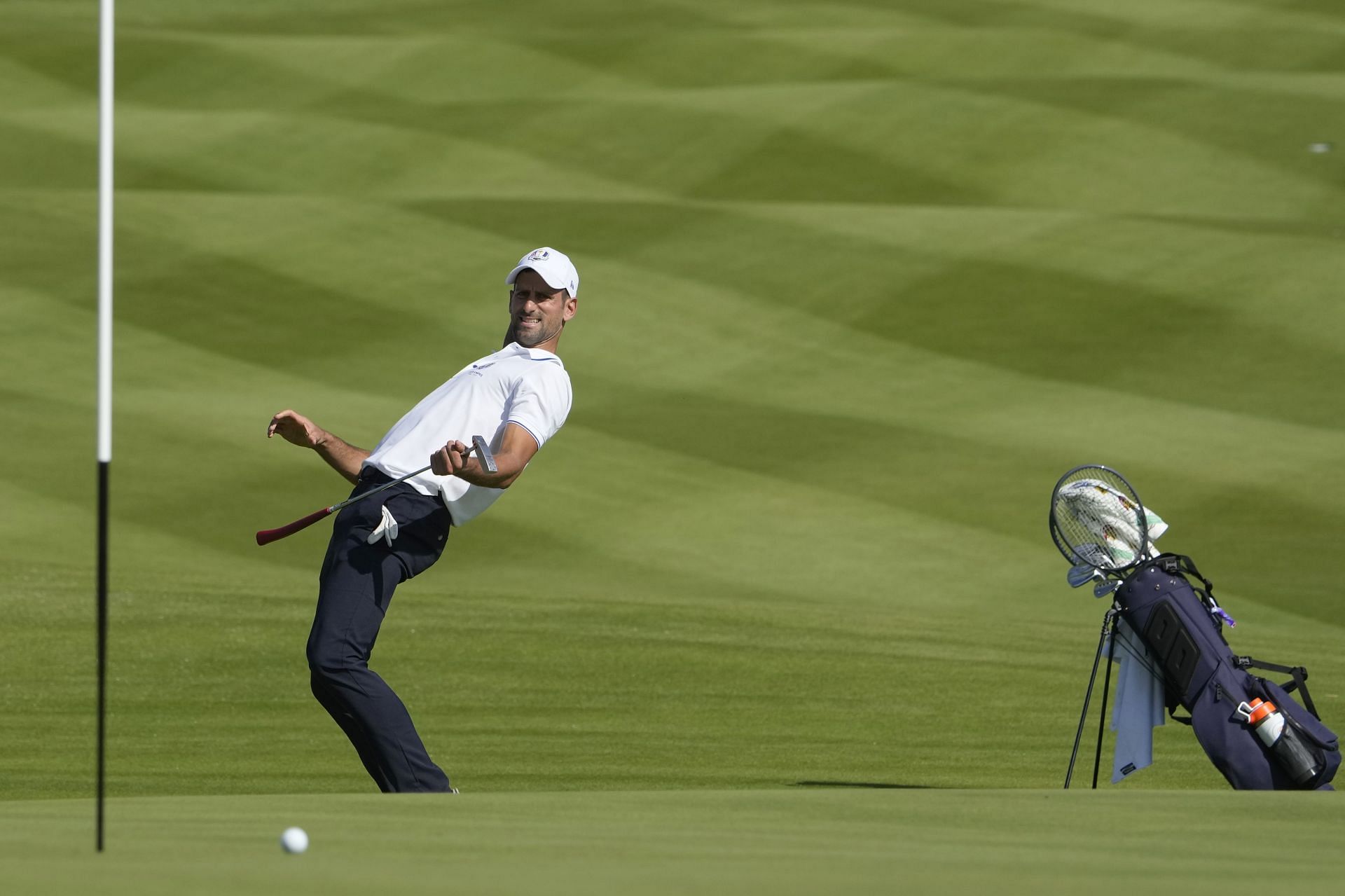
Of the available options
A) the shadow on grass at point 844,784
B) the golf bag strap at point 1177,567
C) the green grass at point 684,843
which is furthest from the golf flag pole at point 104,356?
the golf bag strap at point 1177,567

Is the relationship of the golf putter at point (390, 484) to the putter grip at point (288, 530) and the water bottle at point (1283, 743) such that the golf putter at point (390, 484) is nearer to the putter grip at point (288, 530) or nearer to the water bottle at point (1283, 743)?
the putter grip at point (288, 530)

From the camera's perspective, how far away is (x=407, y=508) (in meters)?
6.17

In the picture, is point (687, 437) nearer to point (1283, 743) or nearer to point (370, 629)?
point (1283, 743)

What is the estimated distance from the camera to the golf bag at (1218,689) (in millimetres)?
6527

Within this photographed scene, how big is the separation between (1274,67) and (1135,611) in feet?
105

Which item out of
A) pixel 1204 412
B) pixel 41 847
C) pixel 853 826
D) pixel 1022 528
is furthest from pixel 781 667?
pixel 1204 412

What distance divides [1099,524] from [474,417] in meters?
2.46

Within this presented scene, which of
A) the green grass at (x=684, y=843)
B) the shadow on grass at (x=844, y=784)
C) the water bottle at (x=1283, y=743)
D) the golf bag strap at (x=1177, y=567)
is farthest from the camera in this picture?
the shadow on grass at (x=844, y=784)

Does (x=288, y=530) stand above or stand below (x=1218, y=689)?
above

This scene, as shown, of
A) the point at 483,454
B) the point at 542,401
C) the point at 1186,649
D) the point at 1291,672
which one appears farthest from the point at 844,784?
the point at 483,454

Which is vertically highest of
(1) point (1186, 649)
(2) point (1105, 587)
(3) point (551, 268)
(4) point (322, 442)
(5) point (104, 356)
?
(3) point (551, 268)

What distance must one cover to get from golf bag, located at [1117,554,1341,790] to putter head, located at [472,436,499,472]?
8.16 feet

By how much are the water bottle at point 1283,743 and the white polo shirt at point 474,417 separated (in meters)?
2.52

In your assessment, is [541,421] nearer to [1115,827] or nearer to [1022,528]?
[1115,827]
